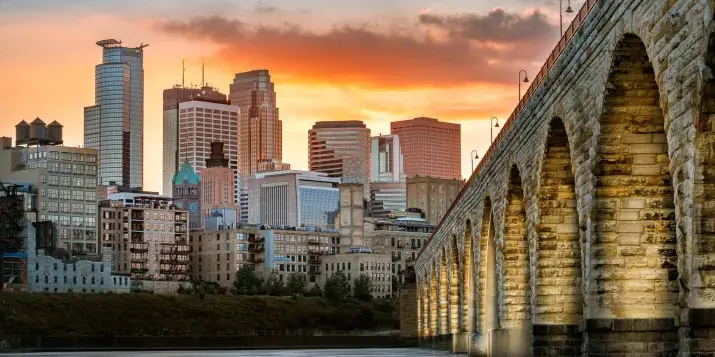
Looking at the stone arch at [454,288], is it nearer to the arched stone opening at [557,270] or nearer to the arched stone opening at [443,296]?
the arched stone opening at [443,296]

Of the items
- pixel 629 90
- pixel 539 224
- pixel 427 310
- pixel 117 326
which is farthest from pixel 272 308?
pixel 629 90

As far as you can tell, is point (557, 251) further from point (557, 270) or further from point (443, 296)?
point (443, 296)

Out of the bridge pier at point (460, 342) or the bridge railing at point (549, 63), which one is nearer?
the bridge railing at point (549, 63)

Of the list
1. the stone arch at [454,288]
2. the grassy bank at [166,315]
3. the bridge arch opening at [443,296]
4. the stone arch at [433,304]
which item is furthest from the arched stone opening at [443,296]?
the grassy bank at [166,315]

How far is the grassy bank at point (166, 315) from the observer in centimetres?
16412

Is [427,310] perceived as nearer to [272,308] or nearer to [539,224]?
[539,224]

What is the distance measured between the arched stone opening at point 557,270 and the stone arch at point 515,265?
8582 mm

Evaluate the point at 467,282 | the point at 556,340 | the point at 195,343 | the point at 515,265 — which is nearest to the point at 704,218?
the point at 556,340

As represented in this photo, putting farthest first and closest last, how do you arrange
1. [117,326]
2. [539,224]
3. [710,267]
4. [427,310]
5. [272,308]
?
[272,308] → [117,326] → [427,310] → [539,224] → [710,267]

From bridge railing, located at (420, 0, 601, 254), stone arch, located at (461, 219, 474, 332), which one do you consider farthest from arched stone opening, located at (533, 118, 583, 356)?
stone arch, located at (461, 219, 474, 332)

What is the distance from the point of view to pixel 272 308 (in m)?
191

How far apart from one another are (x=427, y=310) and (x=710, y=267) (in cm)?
8699

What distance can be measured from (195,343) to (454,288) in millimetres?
52826

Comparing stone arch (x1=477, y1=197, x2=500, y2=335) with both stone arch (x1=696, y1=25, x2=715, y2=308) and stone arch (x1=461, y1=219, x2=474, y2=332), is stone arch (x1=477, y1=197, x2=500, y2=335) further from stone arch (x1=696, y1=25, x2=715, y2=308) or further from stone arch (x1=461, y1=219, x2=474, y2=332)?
stone arch (x1=696, y1=25, x2=715, y2=308)
